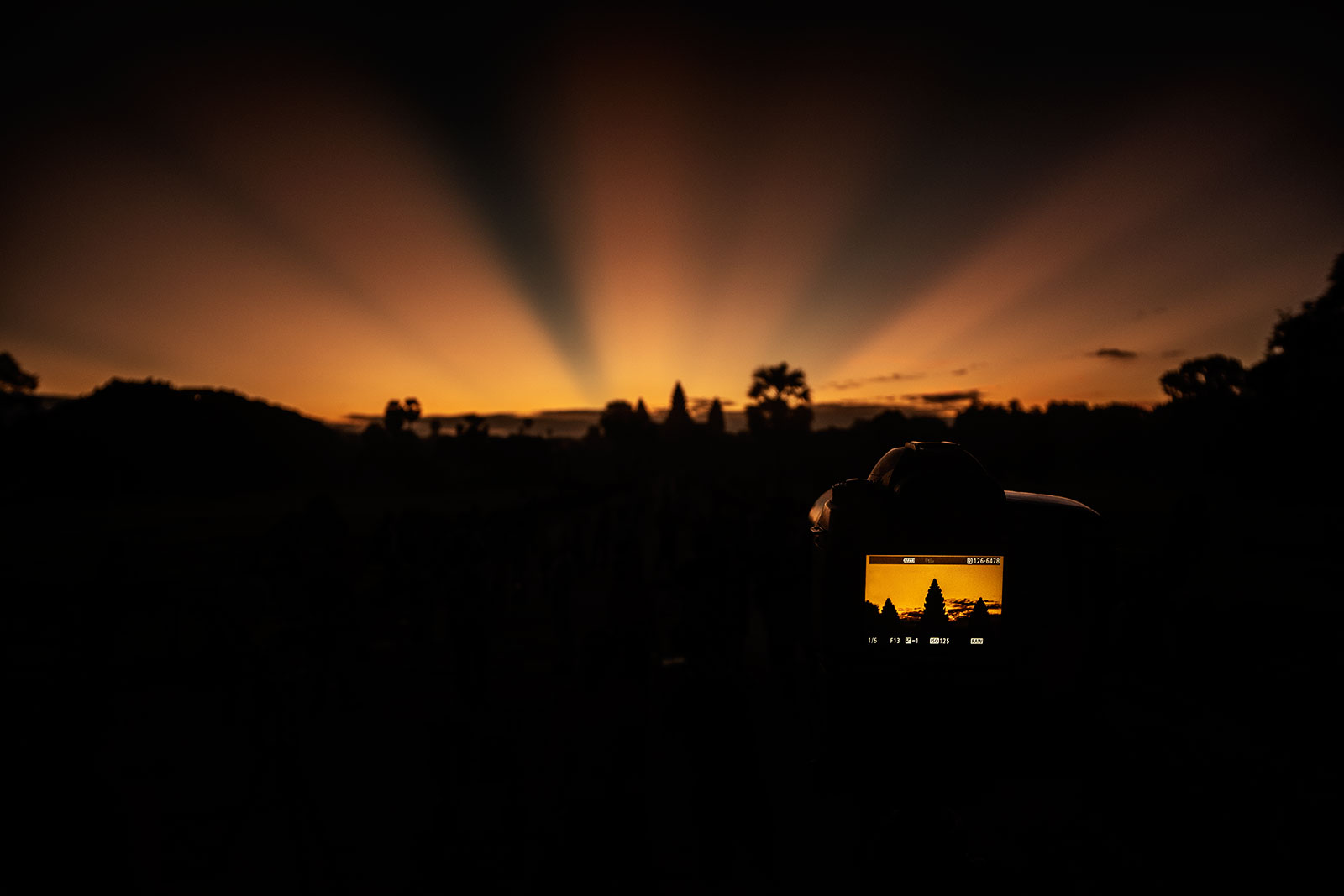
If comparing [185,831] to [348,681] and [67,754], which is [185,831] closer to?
[67,754]

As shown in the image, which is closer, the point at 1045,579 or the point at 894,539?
the point at 894,539

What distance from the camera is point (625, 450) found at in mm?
95062

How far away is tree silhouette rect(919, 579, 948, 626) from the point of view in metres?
4.96

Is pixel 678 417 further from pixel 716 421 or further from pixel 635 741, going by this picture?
pixel 635 741

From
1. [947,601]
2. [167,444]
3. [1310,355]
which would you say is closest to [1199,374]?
[1310,355]

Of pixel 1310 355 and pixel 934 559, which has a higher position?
pixel 1310 355

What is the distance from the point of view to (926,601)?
4980 mm

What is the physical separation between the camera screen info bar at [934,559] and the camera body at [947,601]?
11 mm

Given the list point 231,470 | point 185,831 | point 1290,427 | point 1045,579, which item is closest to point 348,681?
point 185,831

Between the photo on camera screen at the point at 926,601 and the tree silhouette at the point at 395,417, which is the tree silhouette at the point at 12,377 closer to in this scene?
the tree silhouette at the point at 395,417

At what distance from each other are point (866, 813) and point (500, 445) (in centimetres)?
7530

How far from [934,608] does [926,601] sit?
0.10m

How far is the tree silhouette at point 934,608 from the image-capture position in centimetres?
496

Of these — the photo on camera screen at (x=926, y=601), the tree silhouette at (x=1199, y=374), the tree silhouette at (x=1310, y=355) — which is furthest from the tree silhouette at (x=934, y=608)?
the tree silhouette at (x=1199, y=374)
